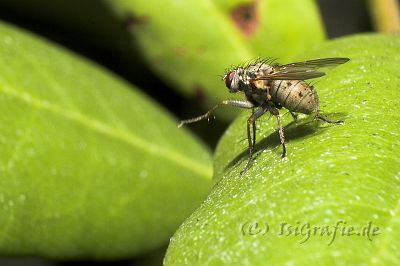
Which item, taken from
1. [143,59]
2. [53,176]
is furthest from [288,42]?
[53,176]

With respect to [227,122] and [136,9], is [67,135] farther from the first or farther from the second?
[227,122]

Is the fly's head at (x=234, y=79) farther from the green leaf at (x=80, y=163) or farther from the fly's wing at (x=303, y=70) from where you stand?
the green leaf at (x=80, y=163)

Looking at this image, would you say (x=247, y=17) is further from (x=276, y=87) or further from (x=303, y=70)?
(x=303, y=70)

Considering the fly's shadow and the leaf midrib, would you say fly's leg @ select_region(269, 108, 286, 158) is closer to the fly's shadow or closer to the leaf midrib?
the fly's shadow

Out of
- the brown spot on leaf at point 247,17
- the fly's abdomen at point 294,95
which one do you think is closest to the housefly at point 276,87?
the fly's abdomen at point 294,95

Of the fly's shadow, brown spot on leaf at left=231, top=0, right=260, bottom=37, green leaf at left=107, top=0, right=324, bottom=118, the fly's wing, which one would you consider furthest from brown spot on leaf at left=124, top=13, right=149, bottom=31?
the fly's shadow

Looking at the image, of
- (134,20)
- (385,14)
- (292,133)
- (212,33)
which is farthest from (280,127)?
(385,14)

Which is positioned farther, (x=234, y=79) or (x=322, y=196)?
(x=234, y=79)
